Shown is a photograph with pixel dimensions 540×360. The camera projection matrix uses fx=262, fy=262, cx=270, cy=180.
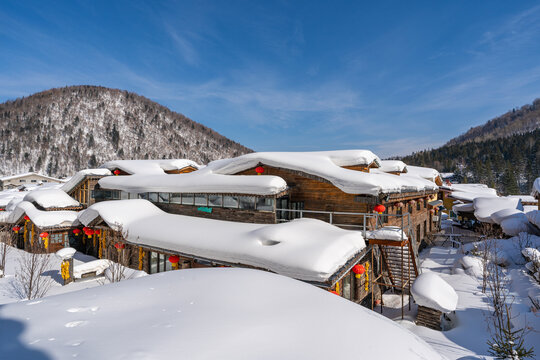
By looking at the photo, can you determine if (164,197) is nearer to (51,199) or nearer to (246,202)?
(246,202)

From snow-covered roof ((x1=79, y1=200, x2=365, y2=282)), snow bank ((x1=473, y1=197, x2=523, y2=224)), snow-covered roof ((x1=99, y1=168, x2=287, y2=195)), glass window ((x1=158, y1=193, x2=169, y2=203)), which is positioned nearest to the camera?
snow-covered roof ((x1=79, y1=200, x2=365, y2=282))

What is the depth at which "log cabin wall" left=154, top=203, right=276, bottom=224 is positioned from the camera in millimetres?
14555

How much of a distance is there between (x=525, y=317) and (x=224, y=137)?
164651 millimetres

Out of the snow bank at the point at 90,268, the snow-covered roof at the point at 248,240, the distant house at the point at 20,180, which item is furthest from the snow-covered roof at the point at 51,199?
the distant house at the point at 20,180

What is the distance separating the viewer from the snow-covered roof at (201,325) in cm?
299

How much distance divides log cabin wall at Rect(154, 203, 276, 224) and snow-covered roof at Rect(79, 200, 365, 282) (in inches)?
20.2

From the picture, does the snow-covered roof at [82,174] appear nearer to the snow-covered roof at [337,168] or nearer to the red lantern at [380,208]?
the snow-covered roof at [337,168]

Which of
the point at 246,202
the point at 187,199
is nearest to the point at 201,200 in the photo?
the point at 187,199

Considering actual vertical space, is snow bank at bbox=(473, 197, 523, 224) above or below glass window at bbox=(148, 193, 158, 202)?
below

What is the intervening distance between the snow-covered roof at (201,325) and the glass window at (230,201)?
1065 centimetres

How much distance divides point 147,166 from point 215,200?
38.6ft

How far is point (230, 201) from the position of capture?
1585cm

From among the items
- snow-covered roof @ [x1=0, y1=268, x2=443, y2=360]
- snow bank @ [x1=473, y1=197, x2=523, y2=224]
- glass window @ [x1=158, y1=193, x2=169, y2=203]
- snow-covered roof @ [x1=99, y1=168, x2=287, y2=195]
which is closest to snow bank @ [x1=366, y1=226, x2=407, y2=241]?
snow-covered roof @ [x1=99, y1=168, x2=287, y2=195]

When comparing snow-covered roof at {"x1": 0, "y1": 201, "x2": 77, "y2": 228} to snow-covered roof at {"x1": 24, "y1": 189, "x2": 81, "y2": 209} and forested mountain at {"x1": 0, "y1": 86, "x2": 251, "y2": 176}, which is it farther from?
forested mountain at {"x1": 0, "y1": 86, "x2": 251, "y2": 176}
